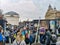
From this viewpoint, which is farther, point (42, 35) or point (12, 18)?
point (12, 18)

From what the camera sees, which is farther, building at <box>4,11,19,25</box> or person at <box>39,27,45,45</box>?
building at <box>4,11,19,25</box>

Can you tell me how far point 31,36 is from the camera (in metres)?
11.0

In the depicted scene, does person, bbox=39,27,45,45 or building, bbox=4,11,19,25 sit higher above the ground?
person, bbox=39,27,45,45

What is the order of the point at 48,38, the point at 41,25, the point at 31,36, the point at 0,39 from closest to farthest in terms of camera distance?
1. the point at 0,39
2. the point at 48,38
3. the point at 31,36
4. the point at 41,25

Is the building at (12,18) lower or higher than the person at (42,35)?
lower

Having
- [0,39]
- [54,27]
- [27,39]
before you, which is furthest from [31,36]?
[0,39]

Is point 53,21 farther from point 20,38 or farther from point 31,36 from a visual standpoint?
point 20,38

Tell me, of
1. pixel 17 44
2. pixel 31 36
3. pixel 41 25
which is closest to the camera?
pixel 17 44

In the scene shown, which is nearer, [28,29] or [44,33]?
[44,33]

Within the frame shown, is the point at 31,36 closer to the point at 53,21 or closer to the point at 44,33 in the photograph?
the point at 44,33

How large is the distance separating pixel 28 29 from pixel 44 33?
120cm

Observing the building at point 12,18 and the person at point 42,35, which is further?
the building at point 12,18

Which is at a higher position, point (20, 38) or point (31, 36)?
point (20, 38)

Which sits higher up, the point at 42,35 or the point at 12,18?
the point at 42,35
